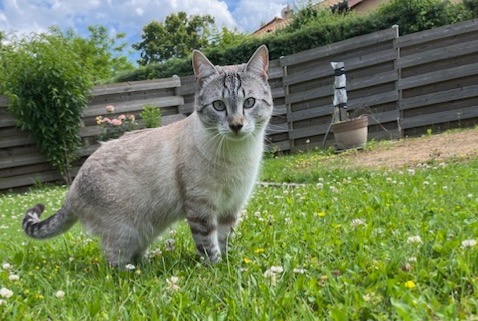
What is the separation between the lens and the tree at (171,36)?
1797 inches

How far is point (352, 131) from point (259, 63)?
6740mm

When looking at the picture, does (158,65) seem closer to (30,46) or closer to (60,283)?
(30,46)

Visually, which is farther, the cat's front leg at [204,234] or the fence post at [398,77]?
the fence post at [398,77]

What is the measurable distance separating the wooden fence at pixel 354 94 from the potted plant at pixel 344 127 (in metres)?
0.78

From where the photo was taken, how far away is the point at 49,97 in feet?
Answer: 34.9

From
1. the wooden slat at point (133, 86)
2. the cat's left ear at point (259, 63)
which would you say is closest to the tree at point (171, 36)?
the wooden slat at point (133, 86)

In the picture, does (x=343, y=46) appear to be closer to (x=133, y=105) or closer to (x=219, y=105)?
(x=133, y=105)

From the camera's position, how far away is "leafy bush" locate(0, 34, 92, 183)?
1052 cm

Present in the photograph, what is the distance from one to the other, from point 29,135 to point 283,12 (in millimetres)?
27108

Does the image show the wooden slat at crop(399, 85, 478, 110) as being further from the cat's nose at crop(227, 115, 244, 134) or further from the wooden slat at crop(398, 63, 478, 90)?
the cat's nose at crop(227, 115, 244, 134)

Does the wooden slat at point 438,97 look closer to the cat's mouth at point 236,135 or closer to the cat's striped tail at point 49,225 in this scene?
the cat's mouth at point 236,135

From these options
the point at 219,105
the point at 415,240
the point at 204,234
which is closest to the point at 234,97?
the point at 219,105

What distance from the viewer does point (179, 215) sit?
323 centimetres

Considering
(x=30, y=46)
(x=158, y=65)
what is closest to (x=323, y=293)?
(x=30, y=46)
